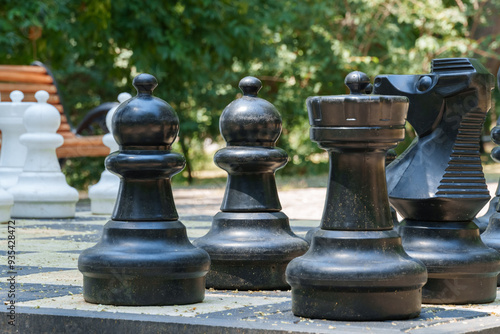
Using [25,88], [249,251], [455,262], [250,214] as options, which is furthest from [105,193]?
[455,262]

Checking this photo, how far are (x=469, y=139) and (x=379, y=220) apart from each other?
56cm

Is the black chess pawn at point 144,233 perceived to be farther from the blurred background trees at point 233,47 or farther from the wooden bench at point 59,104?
the blurred background trees at point 233,47

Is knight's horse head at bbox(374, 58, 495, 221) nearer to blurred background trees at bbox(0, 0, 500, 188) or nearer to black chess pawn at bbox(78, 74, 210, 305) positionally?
black chess pawn at bbox(78, 74, 210, 305)

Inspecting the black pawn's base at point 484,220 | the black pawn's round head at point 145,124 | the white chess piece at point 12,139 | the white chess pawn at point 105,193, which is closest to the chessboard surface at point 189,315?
the black pawn's round head at point 145,124

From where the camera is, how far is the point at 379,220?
2463mm

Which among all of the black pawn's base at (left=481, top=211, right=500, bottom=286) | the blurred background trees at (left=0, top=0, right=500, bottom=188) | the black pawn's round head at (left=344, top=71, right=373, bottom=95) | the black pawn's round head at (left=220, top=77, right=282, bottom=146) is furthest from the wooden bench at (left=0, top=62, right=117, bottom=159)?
the black pawn's round head at (left=344, top=71, right=373, bottom=95)

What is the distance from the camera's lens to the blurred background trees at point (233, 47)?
11.2 m

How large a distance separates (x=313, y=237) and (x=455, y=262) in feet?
1.61

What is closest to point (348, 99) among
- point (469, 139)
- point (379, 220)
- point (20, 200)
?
point (379, 220)

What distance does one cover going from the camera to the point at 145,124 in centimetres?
268

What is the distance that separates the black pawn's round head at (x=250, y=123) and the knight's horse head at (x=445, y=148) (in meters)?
0.49

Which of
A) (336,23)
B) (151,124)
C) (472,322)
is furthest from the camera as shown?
(336,23)

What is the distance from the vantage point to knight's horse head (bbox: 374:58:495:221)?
9.07 feet

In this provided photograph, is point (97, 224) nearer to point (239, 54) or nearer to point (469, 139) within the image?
point (469, 139)
